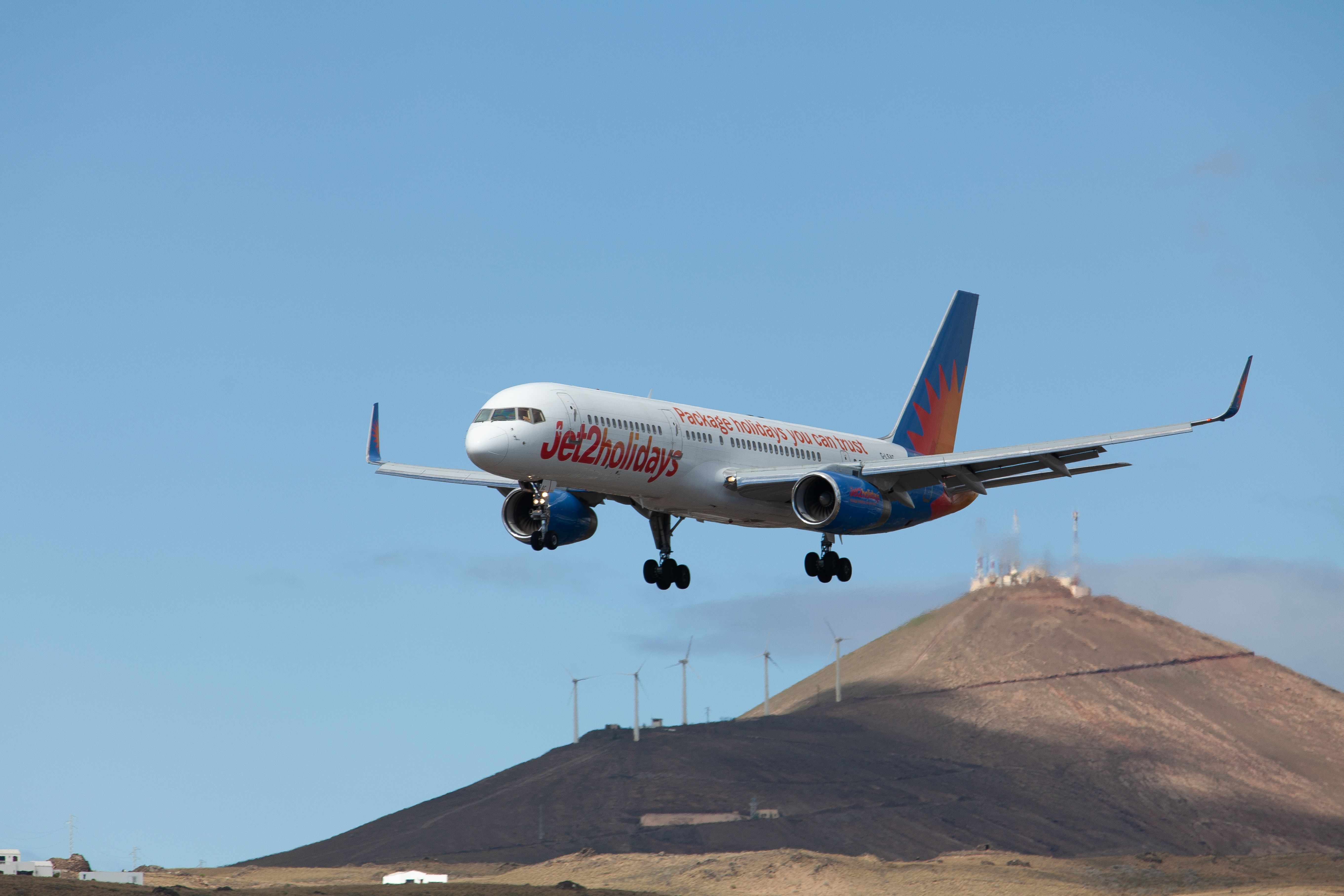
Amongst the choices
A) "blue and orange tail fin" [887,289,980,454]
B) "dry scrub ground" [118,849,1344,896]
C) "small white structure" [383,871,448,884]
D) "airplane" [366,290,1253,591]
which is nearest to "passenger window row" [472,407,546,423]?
"airplane" [366,290,1253,591]

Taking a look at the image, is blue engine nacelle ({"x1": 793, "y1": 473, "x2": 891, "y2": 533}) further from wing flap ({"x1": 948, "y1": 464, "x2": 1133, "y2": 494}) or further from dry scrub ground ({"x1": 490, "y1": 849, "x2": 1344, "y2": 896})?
dry scrub ground ({"x1": 490, "y1": 849, "x2": 1344, "y2": 896})

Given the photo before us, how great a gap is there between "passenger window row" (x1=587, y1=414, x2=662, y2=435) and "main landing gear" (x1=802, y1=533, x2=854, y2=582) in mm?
10722

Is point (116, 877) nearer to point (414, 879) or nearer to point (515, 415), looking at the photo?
point (414, 879)

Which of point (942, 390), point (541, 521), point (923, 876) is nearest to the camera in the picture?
point (541, 521)

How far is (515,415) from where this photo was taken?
53781 mm

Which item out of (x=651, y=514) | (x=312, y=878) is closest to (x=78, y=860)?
(x=312, y=878)

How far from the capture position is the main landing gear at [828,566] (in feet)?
A: 216

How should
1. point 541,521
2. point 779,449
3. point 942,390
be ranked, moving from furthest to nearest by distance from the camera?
point 942,390, point 779,449, point 541,521

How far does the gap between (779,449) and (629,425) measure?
31.4 feet

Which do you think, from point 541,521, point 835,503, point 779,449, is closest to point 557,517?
point 541,521

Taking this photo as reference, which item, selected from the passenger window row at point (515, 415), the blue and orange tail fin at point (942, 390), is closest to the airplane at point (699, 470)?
the passenger window row at point (515, 415)

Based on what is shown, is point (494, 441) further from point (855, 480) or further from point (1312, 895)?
point (1312, 895)

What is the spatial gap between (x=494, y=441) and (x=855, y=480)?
15979 millimetres

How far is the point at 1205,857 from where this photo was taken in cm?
19312
